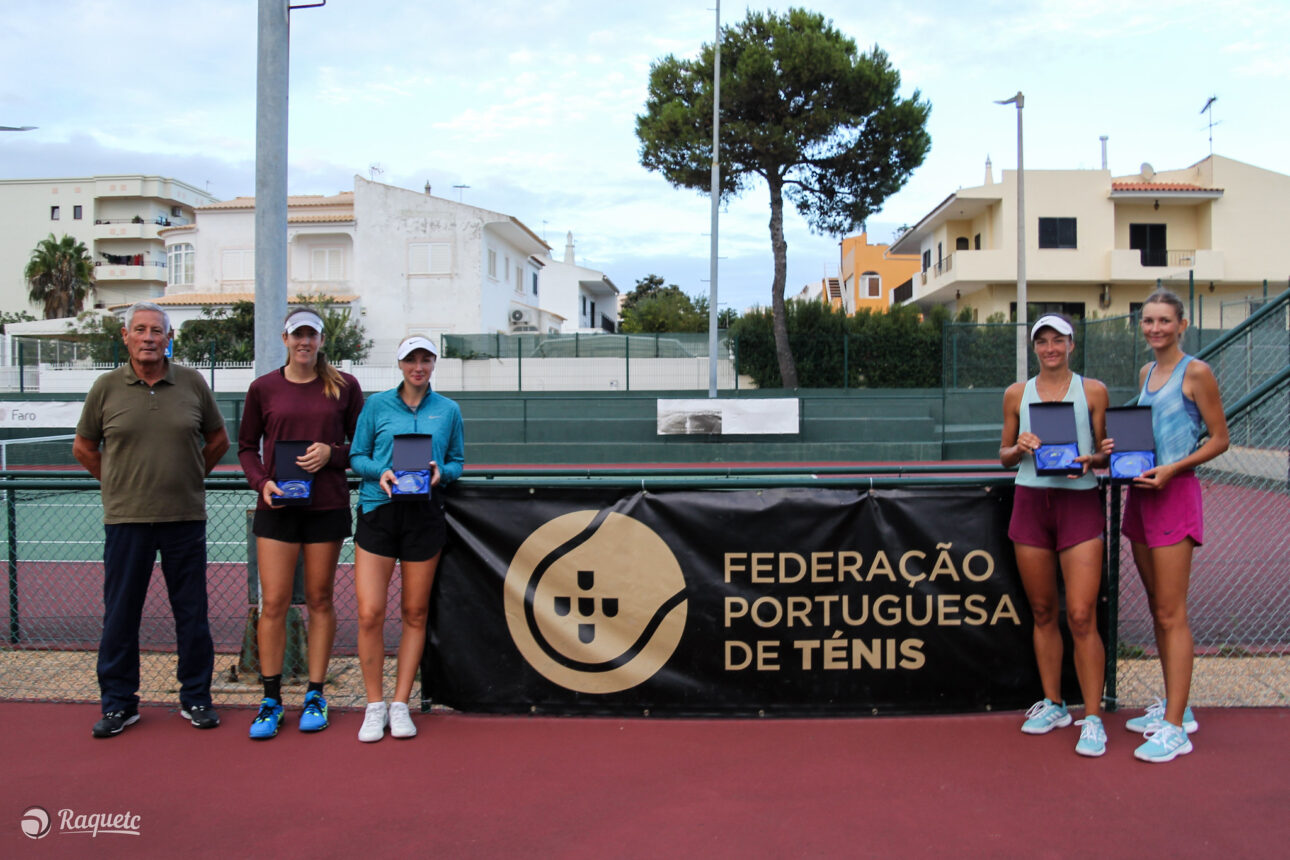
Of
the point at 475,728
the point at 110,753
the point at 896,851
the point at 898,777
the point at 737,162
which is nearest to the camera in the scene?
the point at 896,851

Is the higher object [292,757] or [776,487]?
A: [776,487]

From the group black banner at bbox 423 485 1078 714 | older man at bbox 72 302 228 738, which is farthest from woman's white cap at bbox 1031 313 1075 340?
older man at bbox 72 302 228 738

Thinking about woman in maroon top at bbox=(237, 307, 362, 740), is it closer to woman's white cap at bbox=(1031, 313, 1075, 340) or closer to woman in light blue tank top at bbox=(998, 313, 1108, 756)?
woman in light blue tank top at bbox=(998, 313, 1108, 756)

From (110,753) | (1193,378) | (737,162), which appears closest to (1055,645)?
(1193,378)

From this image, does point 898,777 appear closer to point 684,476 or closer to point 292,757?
point 684,476

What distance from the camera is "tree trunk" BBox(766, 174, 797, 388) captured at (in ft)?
92.1

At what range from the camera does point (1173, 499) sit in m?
3.81

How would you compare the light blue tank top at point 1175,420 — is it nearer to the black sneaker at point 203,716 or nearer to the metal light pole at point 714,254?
the black sneaker at point 203,716

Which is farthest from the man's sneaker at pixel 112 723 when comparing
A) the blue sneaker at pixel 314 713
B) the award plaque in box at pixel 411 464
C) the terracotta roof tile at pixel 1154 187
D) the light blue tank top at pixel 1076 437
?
the terracotta roof tile at pixel 1154 187

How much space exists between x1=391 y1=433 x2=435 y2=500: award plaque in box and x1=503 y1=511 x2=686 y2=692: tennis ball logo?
68cm

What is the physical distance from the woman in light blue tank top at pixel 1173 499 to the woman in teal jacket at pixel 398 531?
3.04 m

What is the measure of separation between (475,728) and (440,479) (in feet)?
3.91

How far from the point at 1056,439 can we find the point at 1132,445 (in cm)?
31

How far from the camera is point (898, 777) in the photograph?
144 inches
